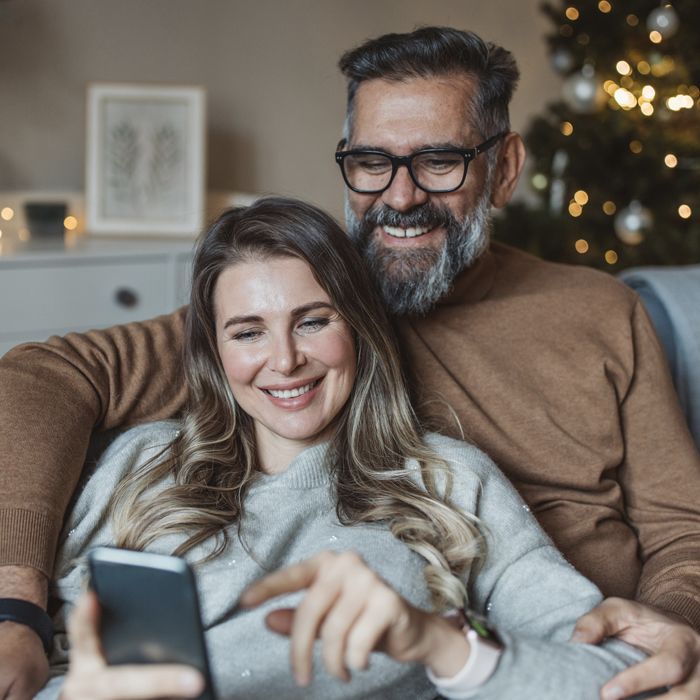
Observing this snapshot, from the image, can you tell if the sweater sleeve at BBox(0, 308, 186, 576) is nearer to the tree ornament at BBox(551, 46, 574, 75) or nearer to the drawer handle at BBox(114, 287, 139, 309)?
the drawer handle at BBox(114, 287, 139, 309)

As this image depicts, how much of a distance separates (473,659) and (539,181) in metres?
3.05

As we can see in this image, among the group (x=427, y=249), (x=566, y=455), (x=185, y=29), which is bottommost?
(x=566, y=455)

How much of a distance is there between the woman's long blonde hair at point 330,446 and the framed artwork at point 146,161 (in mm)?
1604

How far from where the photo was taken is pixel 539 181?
3812 millimetres

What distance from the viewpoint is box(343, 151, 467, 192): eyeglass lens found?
163cm

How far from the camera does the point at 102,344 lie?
1.50 meters

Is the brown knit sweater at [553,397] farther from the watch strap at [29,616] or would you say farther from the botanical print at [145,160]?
the botanical print at [145,160]

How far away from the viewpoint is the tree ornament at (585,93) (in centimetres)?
343

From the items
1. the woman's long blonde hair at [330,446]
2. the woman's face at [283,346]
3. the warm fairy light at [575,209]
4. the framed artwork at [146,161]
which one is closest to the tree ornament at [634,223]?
the warm fairy light at [575,209]

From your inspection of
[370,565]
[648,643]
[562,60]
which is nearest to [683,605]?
[648,643]

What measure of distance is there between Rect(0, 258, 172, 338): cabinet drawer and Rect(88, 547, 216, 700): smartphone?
5.92 ft

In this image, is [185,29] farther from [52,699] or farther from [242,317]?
[52,699]

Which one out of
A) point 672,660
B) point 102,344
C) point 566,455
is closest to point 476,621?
point 672,660

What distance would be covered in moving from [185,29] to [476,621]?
2684mm
